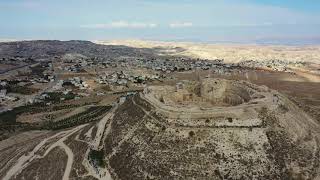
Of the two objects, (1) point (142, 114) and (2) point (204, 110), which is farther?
(1) point (142, 114)

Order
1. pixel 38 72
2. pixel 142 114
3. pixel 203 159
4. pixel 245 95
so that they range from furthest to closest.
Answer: pixel 38 72 < pixel 245 95 < pixel 142 114 < pixel 203 159

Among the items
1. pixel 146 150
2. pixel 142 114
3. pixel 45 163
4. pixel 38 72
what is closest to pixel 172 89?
pixel 142 114

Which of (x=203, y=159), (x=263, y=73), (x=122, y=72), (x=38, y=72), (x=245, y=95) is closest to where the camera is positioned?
(x=203, y=159)

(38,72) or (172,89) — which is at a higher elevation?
(172,89)

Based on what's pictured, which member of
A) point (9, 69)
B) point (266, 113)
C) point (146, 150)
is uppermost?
point (266, 113)

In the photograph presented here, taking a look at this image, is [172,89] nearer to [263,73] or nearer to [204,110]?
[204,110]

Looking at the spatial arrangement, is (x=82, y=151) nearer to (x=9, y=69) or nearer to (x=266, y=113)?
(x=266, y=113)

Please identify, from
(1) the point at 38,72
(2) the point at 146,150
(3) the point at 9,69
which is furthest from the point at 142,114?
(3) the point at 9,69

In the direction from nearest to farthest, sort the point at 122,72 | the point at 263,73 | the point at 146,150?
the point at 146,150 → the point at 263,73 → the point at 122,72

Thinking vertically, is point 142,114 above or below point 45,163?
above
